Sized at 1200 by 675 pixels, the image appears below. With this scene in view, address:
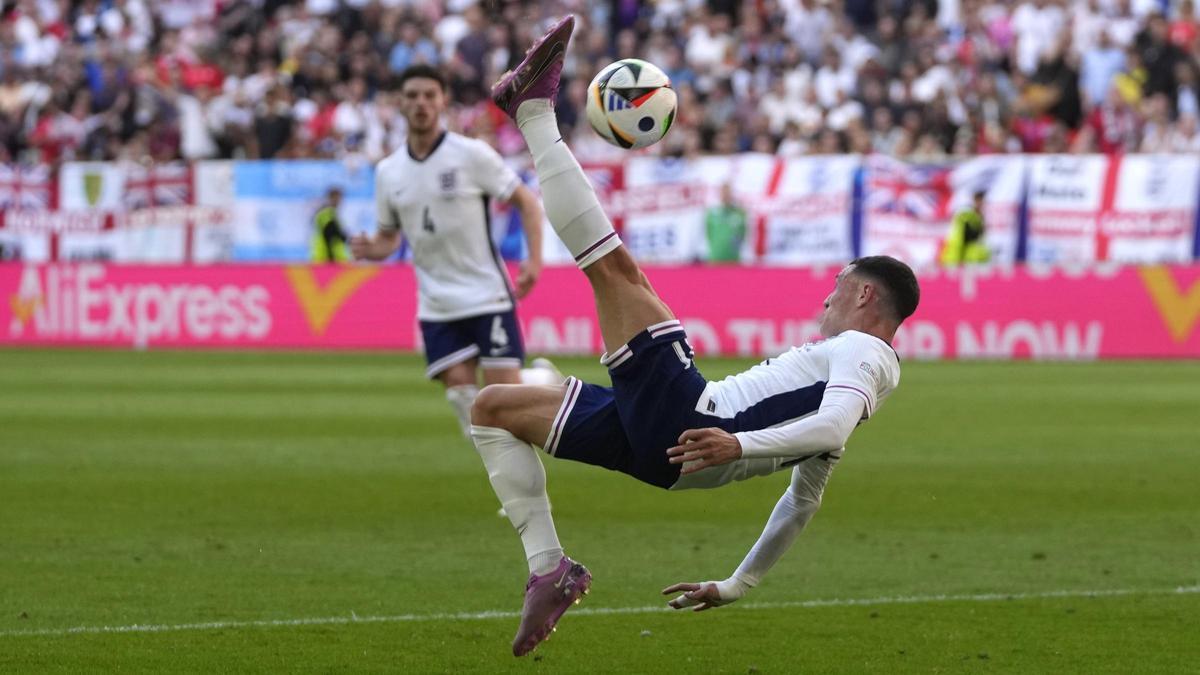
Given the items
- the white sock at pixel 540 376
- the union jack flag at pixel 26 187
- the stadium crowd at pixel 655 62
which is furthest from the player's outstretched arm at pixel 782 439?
the union jack flag at pixel 26 187

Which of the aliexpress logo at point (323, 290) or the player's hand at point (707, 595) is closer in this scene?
the player's hand at point (707, 595)

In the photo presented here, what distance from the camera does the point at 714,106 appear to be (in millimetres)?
28578

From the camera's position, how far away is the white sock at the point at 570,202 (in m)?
6.70

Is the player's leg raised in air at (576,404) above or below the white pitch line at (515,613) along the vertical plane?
above

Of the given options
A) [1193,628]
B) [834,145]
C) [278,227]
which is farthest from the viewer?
[278,227]

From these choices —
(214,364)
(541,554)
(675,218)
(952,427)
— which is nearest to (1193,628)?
(541,554)

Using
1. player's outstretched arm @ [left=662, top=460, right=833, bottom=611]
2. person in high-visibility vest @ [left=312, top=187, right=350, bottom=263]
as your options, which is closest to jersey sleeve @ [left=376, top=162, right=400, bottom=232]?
player's outstretched arm @ [left=662, top=460, right=833, bottom=611]

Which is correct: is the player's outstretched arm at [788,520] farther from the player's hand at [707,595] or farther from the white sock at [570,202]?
the white sock at [570,202]

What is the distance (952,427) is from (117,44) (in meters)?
21.8

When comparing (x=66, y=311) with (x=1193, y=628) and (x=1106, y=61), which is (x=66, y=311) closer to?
(x=1106, y=61)

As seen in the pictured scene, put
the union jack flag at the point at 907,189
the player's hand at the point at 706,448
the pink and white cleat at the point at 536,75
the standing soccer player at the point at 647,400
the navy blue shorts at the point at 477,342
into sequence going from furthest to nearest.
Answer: the union jack flag at the point at 907,189 → the navy blue shorts at the point at 477,342 → the pink and white cleat at the point at 536,75 → the standing soccer player at the point at 647,400 → the player's hand at the point at 706,448

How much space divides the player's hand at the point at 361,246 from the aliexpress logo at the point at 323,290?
13.8 m

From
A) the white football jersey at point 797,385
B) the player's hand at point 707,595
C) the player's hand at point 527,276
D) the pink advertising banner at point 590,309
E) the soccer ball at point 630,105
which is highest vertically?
the soccer ball at point 630,105

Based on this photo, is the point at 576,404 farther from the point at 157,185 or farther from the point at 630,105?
the point at 157,185
